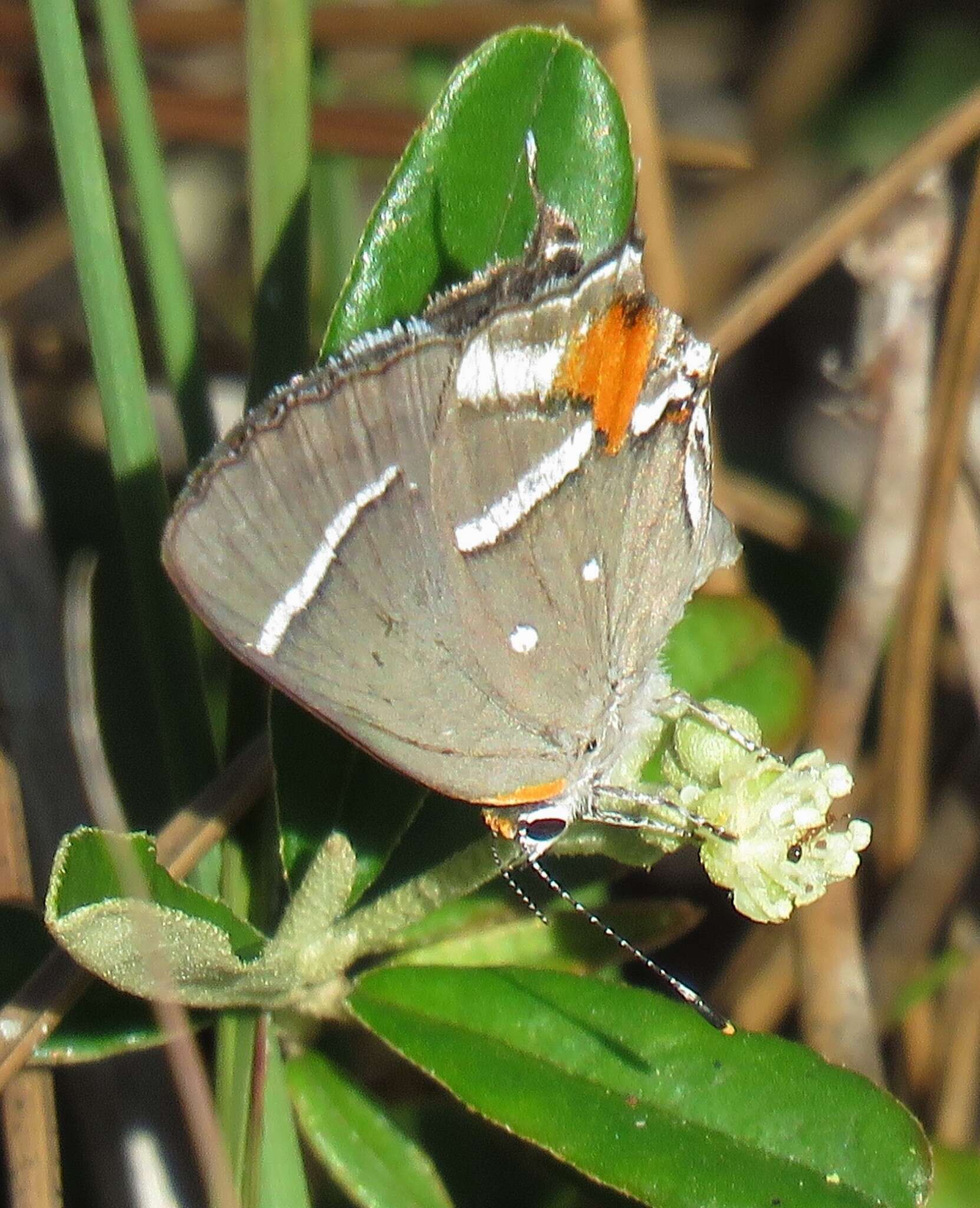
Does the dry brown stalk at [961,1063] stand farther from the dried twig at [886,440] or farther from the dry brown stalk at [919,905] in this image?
the dried twig at [886,440]

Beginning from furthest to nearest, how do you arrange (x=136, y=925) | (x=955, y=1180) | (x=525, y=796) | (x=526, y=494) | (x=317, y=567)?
(x=955, y=1180)
(x=526, y=494)
(x=525, y=796)
(x=317, y=567)
(x=136, y=925)

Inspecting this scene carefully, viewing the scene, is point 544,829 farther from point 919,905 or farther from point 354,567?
point 919,905

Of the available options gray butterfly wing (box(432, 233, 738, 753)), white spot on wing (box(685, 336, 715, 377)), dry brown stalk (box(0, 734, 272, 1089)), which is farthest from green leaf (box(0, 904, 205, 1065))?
white spot on wing (box(685, 336, 715, 377))

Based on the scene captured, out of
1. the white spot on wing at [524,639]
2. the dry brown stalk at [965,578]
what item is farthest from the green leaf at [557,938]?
the dry brown stalk at [965,578]

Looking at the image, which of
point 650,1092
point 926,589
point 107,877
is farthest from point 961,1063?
point 107,877

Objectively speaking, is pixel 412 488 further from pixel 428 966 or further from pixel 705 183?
pixel 705 183

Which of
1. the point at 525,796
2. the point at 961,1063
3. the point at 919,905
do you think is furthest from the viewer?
the point at 919,905
